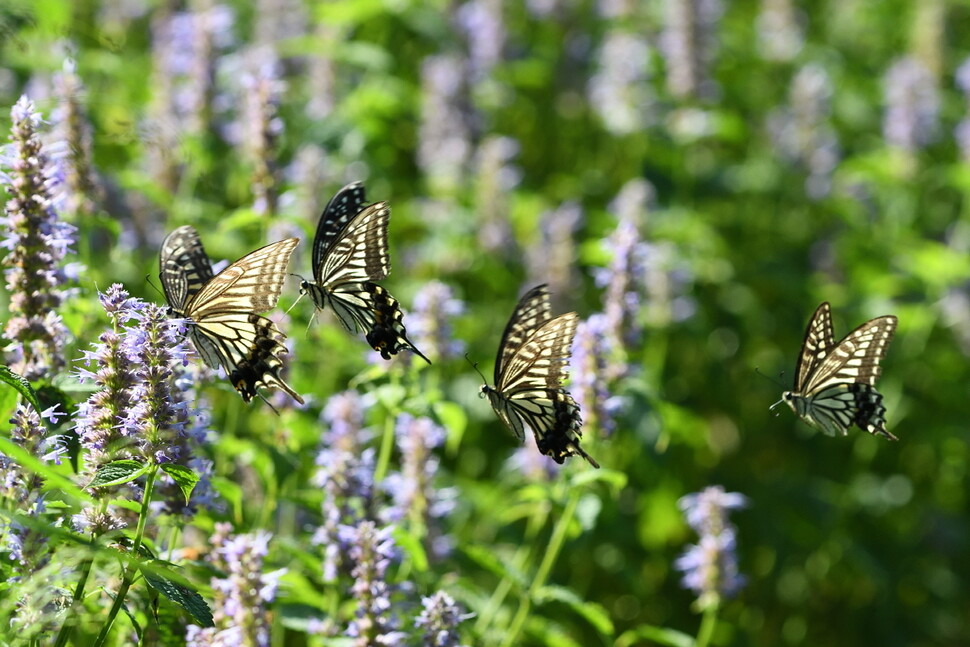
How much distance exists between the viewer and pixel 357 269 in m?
4.24

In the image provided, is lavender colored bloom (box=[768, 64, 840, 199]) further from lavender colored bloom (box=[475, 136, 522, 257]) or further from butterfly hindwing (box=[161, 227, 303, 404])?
butterfly hindwing (box=[161, 227, 303, 404])

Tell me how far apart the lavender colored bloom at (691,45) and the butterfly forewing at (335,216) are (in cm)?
477

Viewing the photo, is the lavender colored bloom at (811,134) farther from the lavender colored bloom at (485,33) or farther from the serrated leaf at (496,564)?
the serrated leaf at (496,564)

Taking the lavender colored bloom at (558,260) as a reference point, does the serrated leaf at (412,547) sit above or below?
below

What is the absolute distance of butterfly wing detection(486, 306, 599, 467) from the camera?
3945 mm

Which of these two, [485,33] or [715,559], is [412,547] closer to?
[715,559]

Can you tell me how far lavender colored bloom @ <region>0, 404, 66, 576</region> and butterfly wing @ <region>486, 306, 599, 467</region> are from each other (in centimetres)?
167

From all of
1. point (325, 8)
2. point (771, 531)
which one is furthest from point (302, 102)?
point (771, 531)

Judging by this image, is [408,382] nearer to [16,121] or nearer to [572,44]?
[16,121]

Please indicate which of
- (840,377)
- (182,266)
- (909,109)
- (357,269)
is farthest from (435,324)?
(909,109)

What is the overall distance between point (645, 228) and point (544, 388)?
11.2 feet

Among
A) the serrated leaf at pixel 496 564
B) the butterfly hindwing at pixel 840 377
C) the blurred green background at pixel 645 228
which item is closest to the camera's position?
the serrated leaf at pixel 496 564

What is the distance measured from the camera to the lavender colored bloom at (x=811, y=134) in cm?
884

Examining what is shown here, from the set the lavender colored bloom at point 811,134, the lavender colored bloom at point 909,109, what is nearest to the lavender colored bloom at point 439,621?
the lavender colored bloom at point 909,109
